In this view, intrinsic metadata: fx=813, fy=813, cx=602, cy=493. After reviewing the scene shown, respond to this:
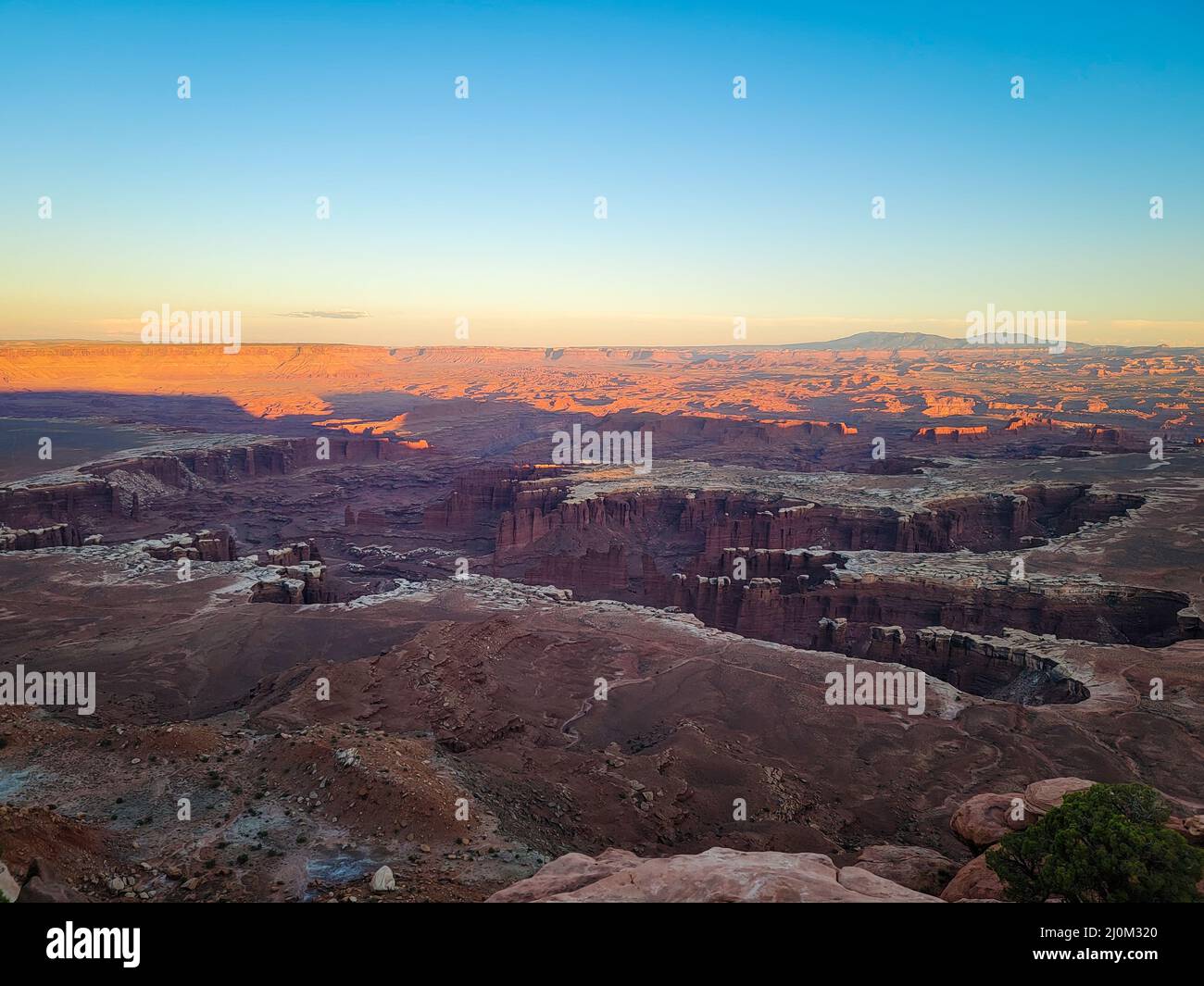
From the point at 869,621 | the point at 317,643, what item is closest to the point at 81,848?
the point at 317,643

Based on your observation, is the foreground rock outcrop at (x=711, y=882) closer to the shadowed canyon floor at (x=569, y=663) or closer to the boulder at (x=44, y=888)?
the shadowed canyon floor at (x=569, y=663)

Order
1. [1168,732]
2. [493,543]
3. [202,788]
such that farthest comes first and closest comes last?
[493,543], [1168,732], [202,788]

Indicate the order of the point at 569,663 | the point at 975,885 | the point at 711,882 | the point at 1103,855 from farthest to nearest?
1. the point at 569,663
2. the point at 975,885
3. the point at 1103,855
4. the point at 711,882

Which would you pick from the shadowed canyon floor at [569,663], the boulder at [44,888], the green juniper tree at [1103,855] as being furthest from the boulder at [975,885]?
the boulder at [44,888]

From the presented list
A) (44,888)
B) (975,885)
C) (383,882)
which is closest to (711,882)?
(975,885)

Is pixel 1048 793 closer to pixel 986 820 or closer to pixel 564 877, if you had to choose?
pixel 986 820
